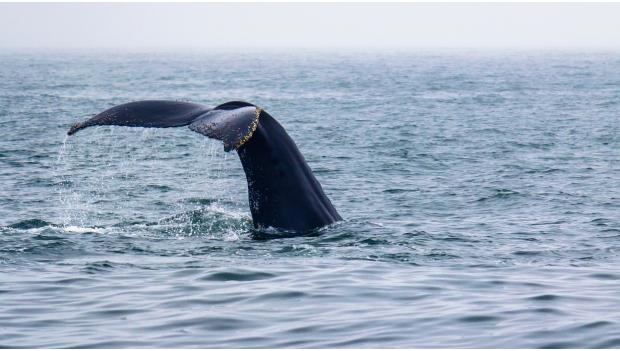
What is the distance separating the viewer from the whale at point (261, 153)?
1045 cm

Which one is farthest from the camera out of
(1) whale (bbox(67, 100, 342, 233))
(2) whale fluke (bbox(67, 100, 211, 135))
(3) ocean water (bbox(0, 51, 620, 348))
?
(2) whale fluke (bbox(67, 100, 211, 135))

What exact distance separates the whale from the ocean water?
25 centimetres

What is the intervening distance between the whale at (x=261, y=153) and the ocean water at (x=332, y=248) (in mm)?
254

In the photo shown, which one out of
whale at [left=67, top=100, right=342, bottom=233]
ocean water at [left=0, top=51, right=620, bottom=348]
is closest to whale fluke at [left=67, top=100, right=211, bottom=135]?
whale at [left=67, top=100, right=342, bottom=233]

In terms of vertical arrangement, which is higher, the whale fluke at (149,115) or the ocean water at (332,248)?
the whale fluke at (149,115)

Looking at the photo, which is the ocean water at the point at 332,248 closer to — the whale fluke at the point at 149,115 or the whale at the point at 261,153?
the whale at the point at 261,153

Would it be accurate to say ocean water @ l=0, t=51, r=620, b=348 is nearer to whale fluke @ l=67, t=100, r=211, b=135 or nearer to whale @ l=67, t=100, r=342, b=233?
whale @ l=67, t=100, r=342, b=233

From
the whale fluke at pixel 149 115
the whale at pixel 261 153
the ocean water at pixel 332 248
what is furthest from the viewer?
the whale fluke at pixel 149 115

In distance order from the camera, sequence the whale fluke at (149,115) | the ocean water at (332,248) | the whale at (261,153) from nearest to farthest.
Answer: the ocean water at (332,248) → the whale at (261,153) → the whale fluke at (149,115)

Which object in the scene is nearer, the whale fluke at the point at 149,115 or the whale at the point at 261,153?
the whale at the point at 261,153

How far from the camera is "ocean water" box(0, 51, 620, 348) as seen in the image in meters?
8.59

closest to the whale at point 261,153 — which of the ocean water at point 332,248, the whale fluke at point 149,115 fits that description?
the whale fluke at point 149,115

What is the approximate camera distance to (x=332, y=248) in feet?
37.8

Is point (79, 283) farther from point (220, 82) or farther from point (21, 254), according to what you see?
point (220, 82)
